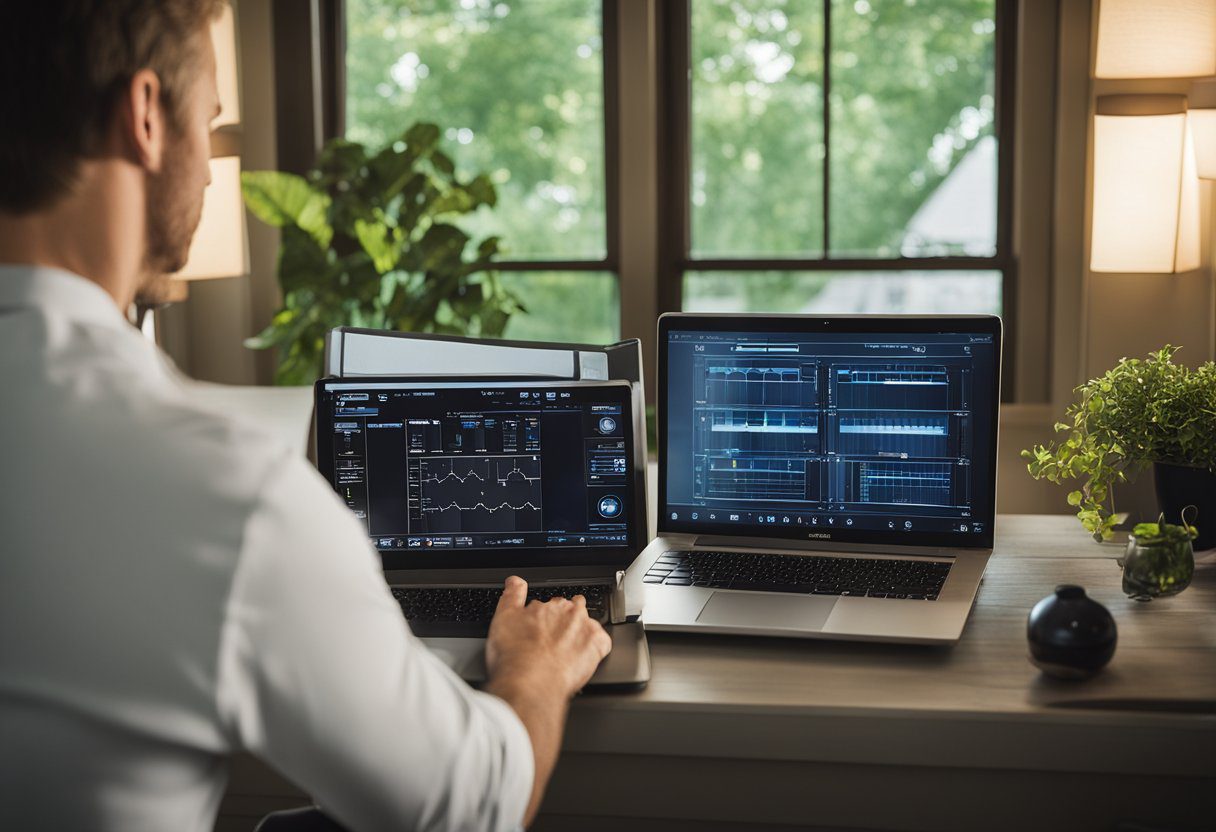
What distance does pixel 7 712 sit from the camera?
77cm

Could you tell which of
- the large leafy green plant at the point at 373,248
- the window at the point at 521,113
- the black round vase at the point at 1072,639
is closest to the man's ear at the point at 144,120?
the black round vase at the point at 1072,639

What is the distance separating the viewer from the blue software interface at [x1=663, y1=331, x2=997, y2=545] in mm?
1566

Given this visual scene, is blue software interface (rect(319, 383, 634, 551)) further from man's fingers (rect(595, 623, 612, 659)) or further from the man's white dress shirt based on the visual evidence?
the man's white dress shirt

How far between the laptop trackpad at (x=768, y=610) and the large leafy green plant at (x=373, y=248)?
187 cm

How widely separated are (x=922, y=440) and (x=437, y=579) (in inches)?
26.3

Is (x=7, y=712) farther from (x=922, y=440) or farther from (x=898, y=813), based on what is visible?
(x=922, y=440)

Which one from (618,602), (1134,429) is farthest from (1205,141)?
(618,602)

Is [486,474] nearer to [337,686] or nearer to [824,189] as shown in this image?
[337,686]

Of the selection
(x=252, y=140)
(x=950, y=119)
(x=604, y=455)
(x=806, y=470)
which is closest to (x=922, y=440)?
(x=806, y=470)

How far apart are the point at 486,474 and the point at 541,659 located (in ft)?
1.30

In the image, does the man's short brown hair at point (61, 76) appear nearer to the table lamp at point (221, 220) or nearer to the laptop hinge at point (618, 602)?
the laptop hinge at point (618, 602)

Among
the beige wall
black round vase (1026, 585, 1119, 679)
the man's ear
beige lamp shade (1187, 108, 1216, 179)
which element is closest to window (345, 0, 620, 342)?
the beige wall

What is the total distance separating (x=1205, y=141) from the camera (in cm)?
210

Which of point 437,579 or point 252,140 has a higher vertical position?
point 252,140
